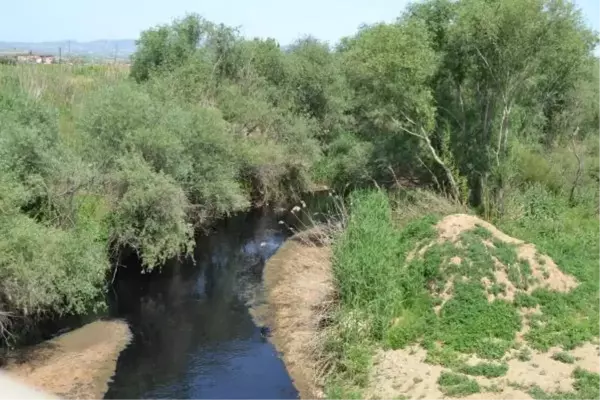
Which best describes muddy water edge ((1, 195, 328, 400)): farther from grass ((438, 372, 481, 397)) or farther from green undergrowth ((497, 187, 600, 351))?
green undergrowth ((497, 187, 600, 351))

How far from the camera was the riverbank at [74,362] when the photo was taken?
1734 cm

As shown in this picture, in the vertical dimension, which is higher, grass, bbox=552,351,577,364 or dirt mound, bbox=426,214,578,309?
dirt mound, bbox=426,214,578,309

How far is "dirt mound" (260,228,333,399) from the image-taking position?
19.0m

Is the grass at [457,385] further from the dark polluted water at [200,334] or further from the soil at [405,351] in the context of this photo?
the dark polluted water at [200,334]

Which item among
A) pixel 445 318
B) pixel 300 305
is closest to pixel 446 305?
pixel 445 318

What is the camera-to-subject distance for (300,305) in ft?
75.8

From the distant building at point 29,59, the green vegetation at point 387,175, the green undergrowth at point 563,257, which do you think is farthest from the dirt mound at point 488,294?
the distant building at point 29,59

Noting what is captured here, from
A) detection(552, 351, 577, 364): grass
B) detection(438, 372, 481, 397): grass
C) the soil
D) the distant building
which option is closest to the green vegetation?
detection(438, 372, 481, 397): grass

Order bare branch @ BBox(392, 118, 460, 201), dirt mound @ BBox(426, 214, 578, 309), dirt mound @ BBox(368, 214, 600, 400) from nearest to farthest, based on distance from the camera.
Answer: dirt mound @ BBox(368, 214, 600, 400) < dirt mound @ BBox(426, 214, 578, 309) < bare branch @ BBox(392, 118, 460, 201)

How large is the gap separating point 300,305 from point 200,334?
382cm

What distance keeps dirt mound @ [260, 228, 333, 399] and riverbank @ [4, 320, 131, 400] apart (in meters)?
5.44

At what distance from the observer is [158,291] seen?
25672 mm

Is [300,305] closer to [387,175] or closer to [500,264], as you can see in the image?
[500,264]

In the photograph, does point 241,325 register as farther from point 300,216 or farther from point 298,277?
point 300,216
